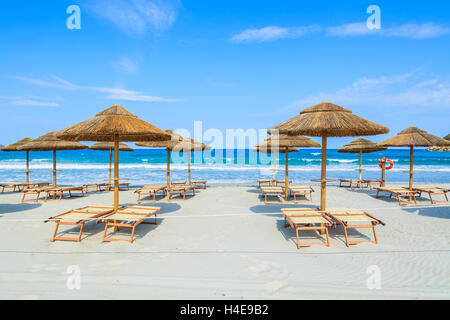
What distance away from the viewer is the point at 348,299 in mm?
2695

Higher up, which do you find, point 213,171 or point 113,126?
point 113,126

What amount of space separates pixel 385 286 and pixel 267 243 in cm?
179

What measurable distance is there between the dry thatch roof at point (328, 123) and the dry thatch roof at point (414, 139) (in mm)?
4025

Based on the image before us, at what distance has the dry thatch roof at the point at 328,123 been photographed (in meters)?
4.35

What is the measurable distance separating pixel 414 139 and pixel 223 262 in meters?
7.44

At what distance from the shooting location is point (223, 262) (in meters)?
3.56

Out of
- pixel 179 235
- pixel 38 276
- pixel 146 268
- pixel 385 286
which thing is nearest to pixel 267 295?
pixel 385 286

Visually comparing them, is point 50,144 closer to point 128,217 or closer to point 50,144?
point 50,144

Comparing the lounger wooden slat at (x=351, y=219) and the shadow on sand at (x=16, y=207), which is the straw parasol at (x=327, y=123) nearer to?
the lounger wooden slat at (x=351, y=219)

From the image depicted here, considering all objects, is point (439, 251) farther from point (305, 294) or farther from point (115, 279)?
point (115, 279)

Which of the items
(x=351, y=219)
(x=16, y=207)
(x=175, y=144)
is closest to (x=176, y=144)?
(x=175, y=144)

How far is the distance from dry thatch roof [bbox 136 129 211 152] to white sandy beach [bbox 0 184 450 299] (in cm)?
316

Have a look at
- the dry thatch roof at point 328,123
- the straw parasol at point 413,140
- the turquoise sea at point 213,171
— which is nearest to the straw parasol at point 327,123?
the dry thatch roof at point 328,123
